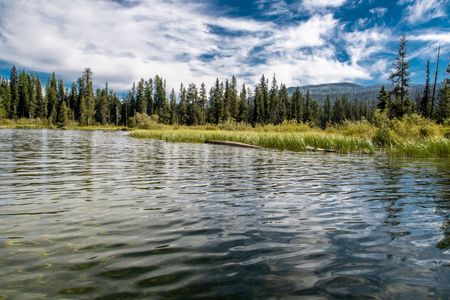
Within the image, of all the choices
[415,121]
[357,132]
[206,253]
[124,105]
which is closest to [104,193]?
[206,253]

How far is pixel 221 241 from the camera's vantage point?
335 cm

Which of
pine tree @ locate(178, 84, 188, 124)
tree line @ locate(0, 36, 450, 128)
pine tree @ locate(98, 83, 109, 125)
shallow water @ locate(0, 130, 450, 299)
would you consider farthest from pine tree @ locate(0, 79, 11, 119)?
shallow water @ locate(0, 130, 450, 299)

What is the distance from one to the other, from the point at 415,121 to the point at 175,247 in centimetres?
2464

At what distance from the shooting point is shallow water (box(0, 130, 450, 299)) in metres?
2.34

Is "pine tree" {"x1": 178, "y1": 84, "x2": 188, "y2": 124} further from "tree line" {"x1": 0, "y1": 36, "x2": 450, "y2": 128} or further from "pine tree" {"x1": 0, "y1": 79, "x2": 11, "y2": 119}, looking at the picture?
"pine tree" {"x1": 0, "y1": 79, "x2": 11, "y2": 119}

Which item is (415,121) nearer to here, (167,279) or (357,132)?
(357,132)

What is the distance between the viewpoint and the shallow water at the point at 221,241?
2.34 meters

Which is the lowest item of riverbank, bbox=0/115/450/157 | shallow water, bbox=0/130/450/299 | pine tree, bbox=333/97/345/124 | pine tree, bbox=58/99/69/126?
shallow water, bbox=0/130/450/299

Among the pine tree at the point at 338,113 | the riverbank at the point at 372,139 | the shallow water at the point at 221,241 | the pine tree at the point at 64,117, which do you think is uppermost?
the pine tree at the point at 338,113

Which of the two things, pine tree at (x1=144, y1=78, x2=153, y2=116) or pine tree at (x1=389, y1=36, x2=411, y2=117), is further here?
pine tree at (x1=144, y1=78, x2=153, y2=116)

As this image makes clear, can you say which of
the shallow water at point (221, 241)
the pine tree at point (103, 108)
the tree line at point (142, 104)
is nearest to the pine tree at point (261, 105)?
the tree line at point (142, 104)

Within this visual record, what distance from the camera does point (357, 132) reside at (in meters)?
23.8

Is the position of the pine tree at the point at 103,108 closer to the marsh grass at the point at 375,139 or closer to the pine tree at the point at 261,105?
the pine tree at the point at 261,105

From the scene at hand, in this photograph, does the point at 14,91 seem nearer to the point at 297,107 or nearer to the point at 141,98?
the point at 141,98
